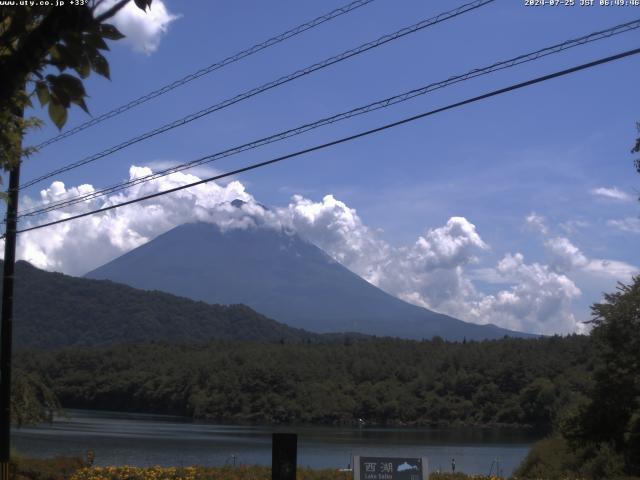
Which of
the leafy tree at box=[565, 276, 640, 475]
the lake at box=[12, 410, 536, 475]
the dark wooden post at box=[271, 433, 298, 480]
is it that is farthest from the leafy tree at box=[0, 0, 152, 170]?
the lake at box=[12, 410, 536, 475]

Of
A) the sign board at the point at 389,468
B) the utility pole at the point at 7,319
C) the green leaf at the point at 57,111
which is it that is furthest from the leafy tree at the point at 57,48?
the utility pole at the point at 7,319

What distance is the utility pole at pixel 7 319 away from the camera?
56.9 ft

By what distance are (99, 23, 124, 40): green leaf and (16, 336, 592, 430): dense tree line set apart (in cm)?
8817

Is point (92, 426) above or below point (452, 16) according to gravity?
below

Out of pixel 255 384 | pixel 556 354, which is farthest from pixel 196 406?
pixel 556 354

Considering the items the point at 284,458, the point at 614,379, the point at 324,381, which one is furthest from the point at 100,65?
the point at 324,381

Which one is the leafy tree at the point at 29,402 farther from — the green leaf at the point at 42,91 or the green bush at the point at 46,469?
the green leaf at the point at 42,91

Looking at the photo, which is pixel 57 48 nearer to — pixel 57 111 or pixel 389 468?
pixel 57 111

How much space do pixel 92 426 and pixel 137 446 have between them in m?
24.4

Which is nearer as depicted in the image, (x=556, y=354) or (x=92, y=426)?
(x=92, y=426)

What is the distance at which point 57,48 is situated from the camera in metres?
4.00

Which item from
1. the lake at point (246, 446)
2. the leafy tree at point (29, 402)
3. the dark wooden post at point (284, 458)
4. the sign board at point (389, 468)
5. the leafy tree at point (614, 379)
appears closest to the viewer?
the dark wooden post at point (284, 458)

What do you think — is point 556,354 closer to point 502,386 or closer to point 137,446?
point 502,386

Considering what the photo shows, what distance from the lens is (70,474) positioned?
66.0ft
